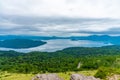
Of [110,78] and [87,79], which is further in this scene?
[110,78]

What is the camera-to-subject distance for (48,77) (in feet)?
230

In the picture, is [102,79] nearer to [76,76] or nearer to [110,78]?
[110,78]

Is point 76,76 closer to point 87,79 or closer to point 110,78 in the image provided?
point 87,79

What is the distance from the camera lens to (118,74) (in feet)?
245

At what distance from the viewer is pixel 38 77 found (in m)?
72.1

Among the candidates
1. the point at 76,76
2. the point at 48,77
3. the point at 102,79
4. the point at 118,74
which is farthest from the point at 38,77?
the point at 118,74

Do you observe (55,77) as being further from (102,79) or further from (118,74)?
(118,74)

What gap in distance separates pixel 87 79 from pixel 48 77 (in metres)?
12.1

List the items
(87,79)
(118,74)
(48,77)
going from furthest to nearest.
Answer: (118,74) → (48,77) → (87,79)

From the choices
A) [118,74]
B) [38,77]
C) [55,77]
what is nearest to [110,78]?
[118,74]

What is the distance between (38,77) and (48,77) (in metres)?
3.77

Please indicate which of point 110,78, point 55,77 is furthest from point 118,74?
point 55,77

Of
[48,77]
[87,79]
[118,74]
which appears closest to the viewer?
[87,79]

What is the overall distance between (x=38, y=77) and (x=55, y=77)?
532cm
